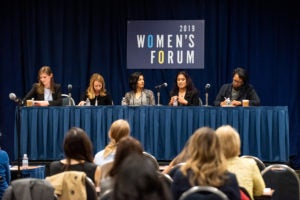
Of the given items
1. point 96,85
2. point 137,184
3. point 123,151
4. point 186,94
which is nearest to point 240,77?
point 186,94

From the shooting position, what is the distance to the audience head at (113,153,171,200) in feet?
8.00

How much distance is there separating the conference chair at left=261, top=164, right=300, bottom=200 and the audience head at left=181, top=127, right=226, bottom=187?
1.44 metres

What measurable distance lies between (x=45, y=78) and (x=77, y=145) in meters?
4.66

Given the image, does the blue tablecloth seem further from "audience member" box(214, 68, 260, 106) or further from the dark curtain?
the dark curtain

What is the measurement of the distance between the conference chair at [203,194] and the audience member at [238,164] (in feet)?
2.36

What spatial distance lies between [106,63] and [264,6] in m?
2.92

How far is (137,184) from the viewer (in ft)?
8.04

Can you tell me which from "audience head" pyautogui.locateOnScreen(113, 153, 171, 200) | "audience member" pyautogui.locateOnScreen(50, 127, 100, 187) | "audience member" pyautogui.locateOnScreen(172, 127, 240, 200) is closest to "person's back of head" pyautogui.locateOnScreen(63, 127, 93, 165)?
"audience member" pyautogui.locateOnScreen(50, 127, 100, 187)

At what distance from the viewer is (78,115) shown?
29.2 feet

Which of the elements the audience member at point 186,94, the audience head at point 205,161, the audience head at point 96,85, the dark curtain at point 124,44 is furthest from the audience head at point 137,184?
the dark curtain at point 124,44

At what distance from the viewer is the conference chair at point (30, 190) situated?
4113 mm

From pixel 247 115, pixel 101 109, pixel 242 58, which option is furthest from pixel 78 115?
pixel 242 58

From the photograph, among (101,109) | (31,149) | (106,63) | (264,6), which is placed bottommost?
(31,149)

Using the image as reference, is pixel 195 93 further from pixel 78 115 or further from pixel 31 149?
pixel 31 149
